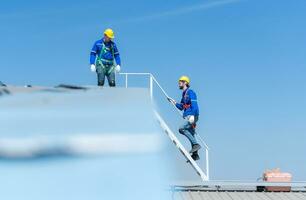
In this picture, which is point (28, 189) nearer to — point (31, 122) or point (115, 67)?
point (31, 122)

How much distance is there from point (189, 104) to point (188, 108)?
0.07 m

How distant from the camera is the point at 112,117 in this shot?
5.18ft

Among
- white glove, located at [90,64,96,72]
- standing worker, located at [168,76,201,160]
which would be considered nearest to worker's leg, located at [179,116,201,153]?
standing worker, located at [168,76,201,160]

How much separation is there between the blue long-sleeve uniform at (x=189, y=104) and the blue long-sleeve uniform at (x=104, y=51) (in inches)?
55.5

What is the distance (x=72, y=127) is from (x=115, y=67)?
804 cm

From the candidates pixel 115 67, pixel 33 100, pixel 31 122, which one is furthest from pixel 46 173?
pixel 115 67

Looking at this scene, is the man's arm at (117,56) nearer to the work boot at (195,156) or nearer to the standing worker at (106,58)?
the standing worker at (106,58)

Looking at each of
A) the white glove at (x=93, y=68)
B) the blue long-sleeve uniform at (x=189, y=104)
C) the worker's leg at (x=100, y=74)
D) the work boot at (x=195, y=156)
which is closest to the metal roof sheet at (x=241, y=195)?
the work boot at (x=195, y=156)

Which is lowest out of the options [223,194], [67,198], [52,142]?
[223,194]

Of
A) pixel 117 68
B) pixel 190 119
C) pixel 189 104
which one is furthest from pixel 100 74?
pixel 190 119

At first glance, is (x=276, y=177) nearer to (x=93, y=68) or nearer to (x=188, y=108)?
(x=188, y=108)

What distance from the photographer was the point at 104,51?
9242 millimetres

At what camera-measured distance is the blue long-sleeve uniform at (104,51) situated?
30.1 feet

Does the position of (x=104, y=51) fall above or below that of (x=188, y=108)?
above
